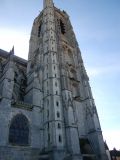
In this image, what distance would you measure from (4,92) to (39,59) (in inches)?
468

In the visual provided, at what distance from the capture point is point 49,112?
24.5m

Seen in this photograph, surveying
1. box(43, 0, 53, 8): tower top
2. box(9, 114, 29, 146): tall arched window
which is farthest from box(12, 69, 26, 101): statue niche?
box(43, 0, 53, 8): tower top

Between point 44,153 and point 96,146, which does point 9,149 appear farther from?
point 96,146

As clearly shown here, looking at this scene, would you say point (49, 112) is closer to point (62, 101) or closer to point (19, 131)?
point (62, 101)

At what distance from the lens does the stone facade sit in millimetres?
21234

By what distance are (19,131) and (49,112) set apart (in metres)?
4.61

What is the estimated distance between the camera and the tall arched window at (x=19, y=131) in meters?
21.2

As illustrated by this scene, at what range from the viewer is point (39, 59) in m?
32.5

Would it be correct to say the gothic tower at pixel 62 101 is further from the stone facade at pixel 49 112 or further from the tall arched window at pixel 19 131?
the tall arched window at pixel 19 131

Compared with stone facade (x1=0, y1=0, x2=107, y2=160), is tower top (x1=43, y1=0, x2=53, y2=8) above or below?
above

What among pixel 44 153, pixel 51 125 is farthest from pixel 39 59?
pixel 44 153

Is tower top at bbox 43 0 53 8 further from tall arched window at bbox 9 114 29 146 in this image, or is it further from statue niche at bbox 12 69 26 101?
tall arched window at bbox 9 114 29 146

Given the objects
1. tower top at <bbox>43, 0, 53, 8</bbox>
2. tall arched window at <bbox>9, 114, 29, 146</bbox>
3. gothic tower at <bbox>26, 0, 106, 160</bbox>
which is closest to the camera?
tall arched window at <bbox>9, 114, 29, 146</bbox>

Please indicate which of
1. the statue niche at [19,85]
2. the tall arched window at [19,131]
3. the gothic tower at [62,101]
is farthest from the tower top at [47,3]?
the tall arched window at [19,131]
